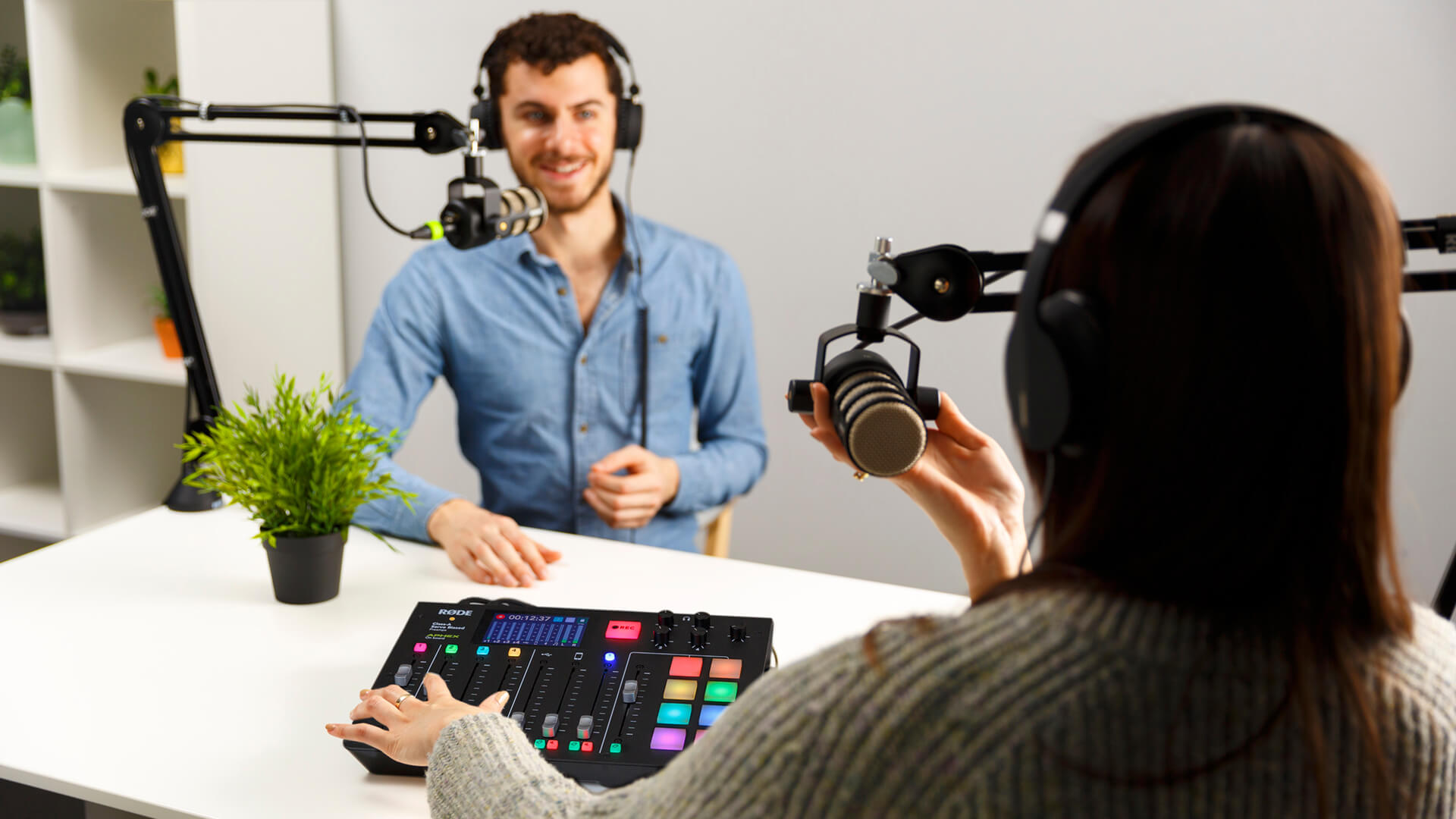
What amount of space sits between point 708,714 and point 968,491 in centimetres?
37

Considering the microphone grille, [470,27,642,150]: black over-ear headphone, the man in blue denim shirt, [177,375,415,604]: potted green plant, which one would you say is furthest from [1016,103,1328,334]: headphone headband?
[470,27,642,150]: black over-ear headphone

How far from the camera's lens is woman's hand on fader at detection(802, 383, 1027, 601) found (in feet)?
3.60

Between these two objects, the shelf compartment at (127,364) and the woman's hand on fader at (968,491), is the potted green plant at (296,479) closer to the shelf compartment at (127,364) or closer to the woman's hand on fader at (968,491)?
the woman's hand on fader at (968,491)

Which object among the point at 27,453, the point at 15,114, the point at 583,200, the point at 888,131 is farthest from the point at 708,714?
the point at 27,453

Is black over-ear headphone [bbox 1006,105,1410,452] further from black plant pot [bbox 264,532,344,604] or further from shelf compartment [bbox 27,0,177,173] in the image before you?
shelf compartment [bbox 27,0,177,173]

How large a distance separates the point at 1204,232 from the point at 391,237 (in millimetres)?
2595

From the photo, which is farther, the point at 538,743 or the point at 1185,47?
the point at 1185,47

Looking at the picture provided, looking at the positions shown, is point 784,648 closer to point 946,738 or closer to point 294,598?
point 294,598

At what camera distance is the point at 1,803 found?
1.32 meters

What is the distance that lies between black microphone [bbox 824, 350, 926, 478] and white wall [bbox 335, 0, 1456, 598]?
1.25m

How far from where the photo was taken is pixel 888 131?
2.44m

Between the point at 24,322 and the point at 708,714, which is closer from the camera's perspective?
the point at 708,714

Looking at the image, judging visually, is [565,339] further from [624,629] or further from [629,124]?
[624,629]

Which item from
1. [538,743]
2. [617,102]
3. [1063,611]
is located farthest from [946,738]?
[617,102]
